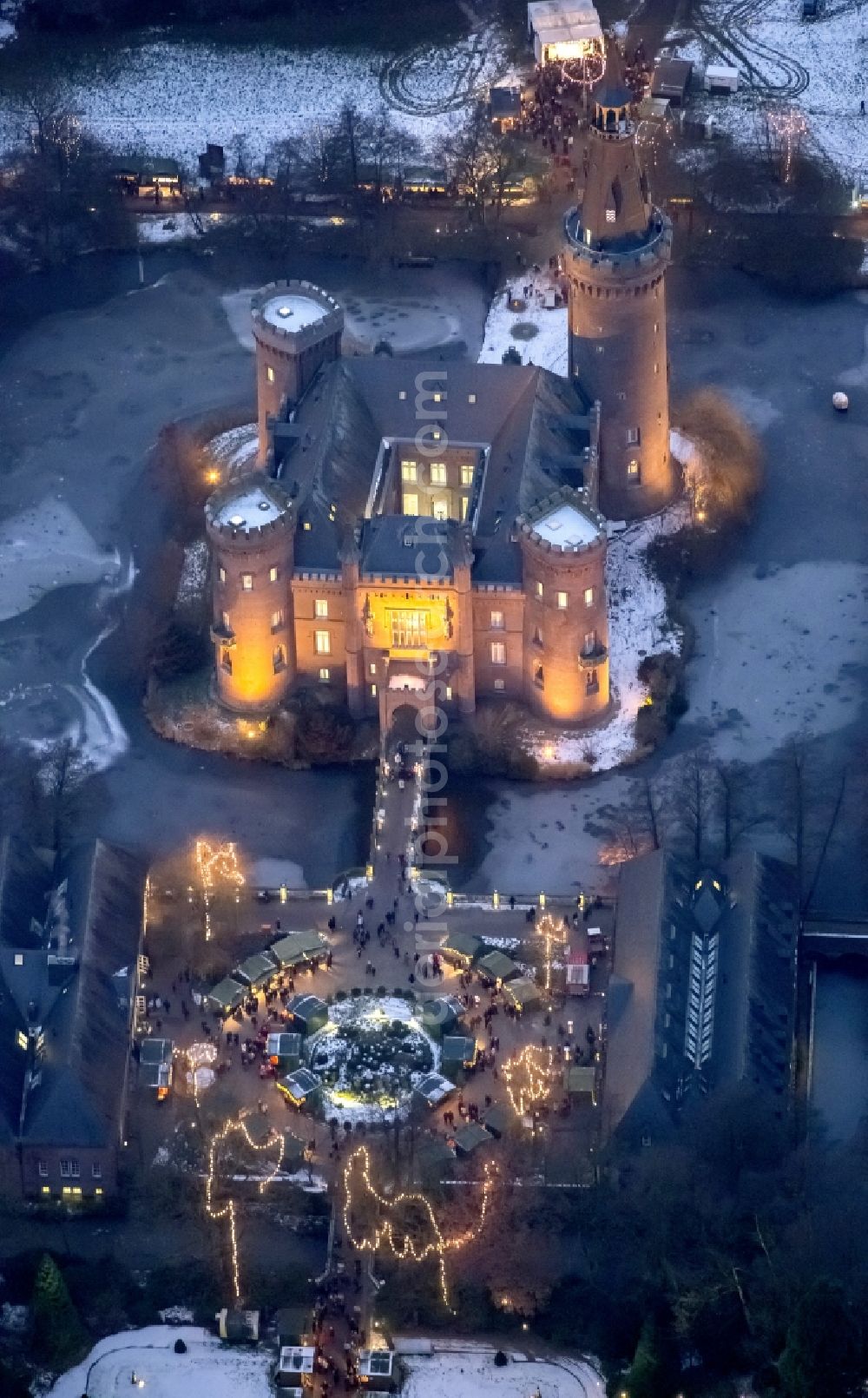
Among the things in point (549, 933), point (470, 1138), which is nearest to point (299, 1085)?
point (470, 1138)

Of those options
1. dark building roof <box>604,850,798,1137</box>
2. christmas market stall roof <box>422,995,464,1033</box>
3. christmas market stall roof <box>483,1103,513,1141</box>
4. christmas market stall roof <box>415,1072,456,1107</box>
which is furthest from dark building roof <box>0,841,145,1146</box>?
dark building roof <box>604,850,798,1137</box>

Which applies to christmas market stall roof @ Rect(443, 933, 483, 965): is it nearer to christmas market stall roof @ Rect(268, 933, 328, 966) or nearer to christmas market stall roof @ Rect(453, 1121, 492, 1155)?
christmas market stall roof @ Rect(268, 933, 328, 966)

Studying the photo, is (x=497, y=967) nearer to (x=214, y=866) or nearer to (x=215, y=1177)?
(x=214, y=866)

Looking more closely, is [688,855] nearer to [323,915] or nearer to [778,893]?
[778,893]

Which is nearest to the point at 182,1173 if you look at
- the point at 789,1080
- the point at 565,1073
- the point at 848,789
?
the point at 565,1073

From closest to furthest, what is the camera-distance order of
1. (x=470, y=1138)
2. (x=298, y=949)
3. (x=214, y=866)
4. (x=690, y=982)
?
(x=470, y=1138) → (x=690, y=982) → (x=298, y=949) → (x=214, y=866)

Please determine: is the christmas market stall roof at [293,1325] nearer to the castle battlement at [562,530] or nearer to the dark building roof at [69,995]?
the dark building roof at [69,995]

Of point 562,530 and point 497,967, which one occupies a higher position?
point 562,530

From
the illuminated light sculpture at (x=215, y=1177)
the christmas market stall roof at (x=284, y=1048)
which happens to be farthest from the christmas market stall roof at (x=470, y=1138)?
the christmas market stall roof at (x=284, y=1048)
